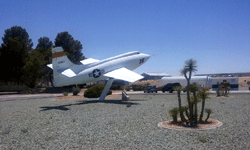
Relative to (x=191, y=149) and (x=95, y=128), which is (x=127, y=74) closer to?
(x=95, y=128)

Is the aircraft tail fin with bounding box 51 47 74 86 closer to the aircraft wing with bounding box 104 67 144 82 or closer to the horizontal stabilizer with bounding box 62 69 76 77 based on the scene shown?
the horizontal stabilizer with bounding box 62 69 76 77

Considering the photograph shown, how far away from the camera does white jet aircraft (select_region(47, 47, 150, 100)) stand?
78.3 feet

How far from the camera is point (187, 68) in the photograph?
5153cm

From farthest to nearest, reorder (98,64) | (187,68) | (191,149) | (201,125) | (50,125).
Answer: (187,68) < (98,64) < (50,125) < (201,125) < (191,149)

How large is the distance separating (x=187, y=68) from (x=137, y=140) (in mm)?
44617

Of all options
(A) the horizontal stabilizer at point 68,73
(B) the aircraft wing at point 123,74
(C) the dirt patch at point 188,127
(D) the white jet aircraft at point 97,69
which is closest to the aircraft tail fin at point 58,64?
(D) the white jet aircraft at point 97,69

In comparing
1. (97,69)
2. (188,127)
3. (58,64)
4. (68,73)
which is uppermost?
(58,64)

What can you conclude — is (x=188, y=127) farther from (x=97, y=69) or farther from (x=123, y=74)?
(x=97, y=69)

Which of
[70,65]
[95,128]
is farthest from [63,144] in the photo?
[70,65]

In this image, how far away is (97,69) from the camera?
2673 centimetres

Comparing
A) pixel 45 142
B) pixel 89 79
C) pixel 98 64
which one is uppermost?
pixel 98 64

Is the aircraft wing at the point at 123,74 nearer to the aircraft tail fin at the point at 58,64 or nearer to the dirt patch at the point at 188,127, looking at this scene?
the aircraft tail fin at the point at 58,64

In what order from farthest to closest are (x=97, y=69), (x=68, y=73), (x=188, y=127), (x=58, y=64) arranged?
(x=97, y=69), (x=68, y=73), (x=58, y=64), (x=188, y=127)

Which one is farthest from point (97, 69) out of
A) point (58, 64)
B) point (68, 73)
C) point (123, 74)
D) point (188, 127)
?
point (188, 127)
